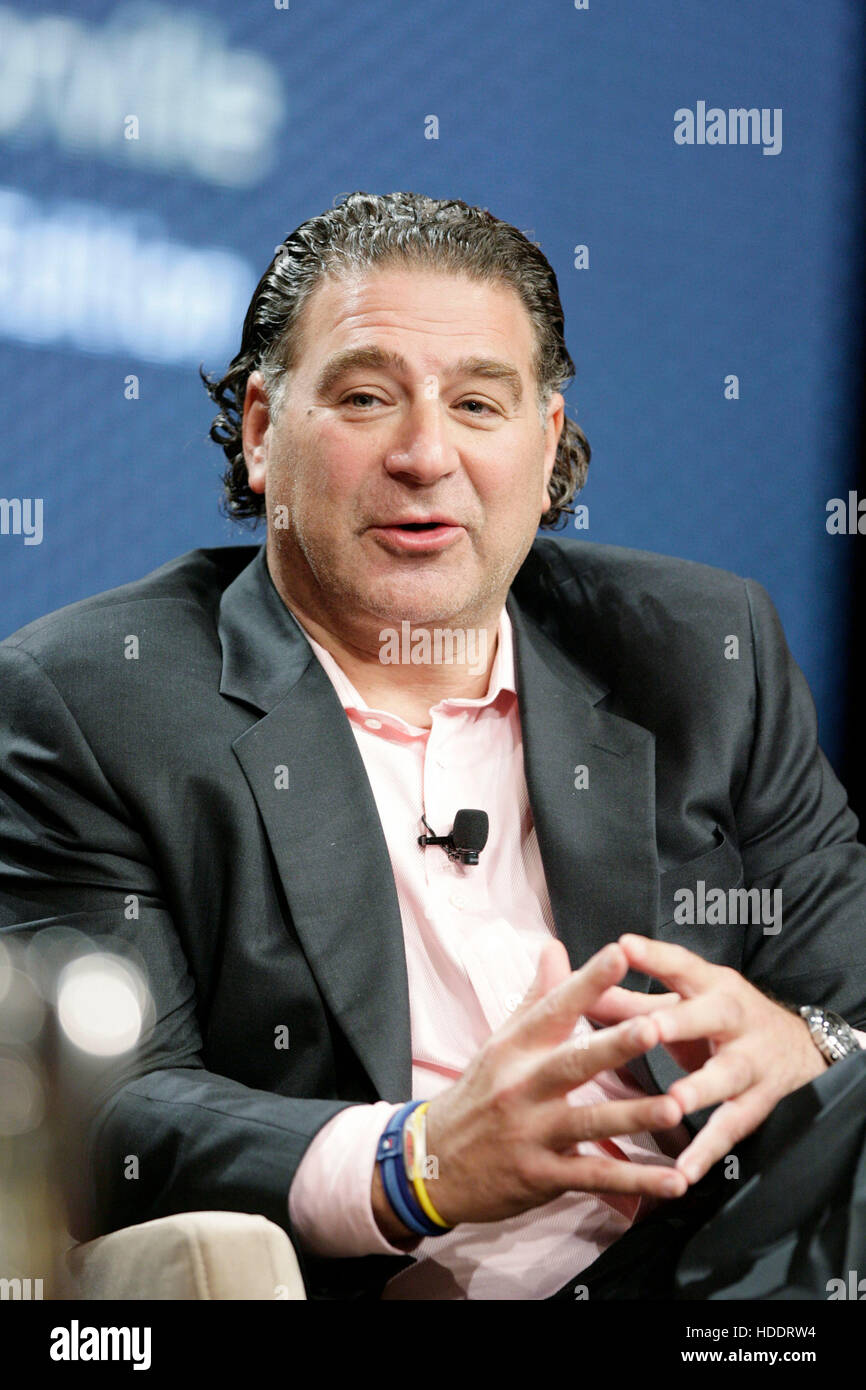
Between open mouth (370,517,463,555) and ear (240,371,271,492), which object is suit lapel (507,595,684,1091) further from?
ear (240,371,271,492)

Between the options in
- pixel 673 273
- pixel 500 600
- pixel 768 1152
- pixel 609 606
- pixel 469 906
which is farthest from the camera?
pixel 673 273

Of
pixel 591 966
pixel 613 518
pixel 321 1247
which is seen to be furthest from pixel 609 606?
pixel 321 1247

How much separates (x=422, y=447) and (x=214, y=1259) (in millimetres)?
1032

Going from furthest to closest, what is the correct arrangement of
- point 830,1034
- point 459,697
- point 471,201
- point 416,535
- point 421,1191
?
point 471,201, point 459,697, point 416,535, point 830,1034, point 421,1191

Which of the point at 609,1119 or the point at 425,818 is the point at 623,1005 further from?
the point at 425,818

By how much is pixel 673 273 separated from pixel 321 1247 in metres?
1.69

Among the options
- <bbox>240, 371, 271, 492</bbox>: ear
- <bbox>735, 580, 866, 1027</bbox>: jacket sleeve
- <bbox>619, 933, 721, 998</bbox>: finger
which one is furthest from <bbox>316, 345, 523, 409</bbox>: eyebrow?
<bbox>619, 933, 721, 998</bbox>: finger

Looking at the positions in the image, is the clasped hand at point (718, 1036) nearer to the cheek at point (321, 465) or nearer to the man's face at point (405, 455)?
the man's face at point (405, 455)

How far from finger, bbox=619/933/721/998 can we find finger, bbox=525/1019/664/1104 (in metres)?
0.08

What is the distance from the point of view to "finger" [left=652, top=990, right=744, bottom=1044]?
136cm

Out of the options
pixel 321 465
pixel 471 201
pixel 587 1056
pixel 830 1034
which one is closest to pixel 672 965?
pixel 587 1056

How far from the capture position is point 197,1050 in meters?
1.65

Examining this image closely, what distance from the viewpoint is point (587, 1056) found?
1304 mm
